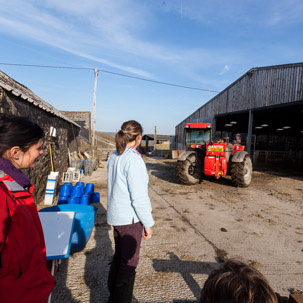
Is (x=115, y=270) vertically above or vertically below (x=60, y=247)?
below

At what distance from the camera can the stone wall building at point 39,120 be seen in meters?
4.00

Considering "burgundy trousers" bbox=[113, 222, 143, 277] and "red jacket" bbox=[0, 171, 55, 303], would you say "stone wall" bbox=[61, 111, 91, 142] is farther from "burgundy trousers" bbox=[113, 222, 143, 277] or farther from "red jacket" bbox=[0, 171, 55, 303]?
"red jacket" bbox=[0, 171, 55, 303]

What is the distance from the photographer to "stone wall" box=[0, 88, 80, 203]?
4.08 m

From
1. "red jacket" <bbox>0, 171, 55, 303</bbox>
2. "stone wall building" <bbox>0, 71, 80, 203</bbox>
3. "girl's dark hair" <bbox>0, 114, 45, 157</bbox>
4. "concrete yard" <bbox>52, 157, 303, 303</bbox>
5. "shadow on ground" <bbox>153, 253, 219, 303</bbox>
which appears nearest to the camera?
"red jacket" <bbox>0, 171, 55, 303</bbox>

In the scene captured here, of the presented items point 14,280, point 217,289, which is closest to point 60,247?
point 14,280

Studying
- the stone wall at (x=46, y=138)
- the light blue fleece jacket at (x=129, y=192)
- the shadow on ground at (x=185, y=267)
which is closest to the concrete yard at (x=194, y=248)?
the shadow on ground at (x=185, y=267)

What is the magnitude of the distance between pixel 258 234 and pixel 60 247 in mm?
3324

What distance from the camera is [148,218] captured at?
184 cm

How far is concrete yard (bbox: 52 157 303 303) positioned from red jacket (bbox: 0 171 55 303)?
1.37 metres

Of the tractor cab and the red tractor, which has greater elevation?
the tractor cab

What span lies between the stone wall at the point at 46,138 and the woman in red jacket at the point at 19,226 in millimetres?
3245

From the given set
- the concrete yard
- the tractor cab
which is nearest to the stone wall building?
the concrete yard

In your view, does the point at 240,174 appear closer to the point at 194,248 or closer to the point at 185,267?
the point at 194,248

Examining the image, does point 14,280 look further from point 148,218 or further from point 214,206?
point 214,206
